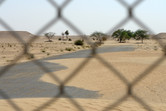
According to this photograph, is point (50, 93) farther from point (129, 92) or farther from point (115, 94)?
point (129, 92)

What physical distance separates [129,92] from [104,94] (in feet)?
22.2

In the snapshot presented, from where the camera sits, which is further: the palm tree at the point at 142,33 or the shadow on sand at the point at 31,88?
the shadow on sand at the point at 31,88

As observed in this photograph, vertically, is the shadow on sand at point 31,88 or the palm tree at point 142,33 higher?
the palm tree at point 142,33

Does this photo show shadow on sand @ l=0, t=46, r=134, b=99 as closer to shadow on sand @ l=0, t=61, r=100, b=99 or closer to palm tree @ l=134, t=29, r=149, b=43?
shadow on sand @ l=0, t=61, r=100, b=99

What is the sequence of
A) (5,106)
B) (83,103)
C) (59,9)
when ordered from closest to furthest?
(59,9) → (5,106) → (83,103)

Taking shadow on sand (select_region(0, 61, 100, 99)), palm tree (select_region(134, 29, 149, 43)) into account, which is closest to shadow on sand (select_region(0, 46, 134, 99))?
shadow on sand (select_region(0, 61, 100, 99))

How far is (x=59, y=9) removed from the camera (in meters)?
1.14

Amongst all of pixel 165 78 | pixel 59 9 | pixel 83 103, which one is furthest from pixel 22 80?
pixel 59 9

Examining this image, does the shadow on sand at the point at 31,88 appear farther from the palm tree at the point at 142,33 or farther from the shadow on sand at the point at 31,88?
the palm tree at the point at 142,33

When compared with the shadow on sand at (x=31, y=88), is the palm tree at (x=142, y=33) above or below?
above

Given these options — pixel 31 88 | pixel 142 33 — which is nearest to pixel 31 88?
pixel 31 88

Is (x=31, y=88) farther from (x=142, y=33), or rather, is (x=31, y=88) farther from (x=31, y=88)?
(x=142, y=33)

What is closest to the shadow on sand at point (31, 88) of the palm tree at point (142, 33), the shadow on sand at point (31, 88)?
the shadow on sand at point (31, 88)

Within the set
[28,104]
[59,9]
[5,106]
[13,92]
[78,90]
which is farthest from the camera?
[78,90]
